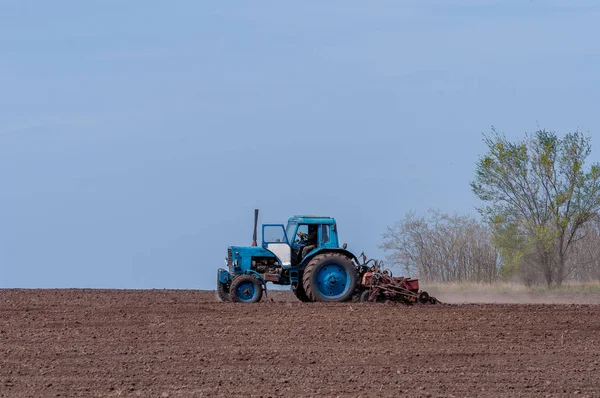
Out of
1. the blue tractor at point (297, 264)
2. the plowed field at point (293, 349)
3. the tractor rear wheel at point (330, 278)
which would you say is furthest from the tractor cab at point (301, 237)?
the plowed field at point (293, 349)

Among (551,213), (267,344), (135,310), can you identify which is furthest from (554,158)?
(267,344)

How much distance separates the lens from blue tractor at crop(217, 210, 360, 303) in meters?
21.0

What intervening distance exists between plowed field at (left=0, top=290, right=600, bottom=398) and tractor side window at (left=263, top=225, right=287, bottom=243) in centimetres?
152

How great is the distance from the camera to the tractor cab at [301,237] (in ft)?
70.2

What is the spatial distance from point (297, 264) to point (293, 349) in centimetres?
759

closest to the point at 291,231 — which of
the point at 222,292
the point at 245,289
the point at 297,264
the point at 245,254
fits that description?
the point at 297,264

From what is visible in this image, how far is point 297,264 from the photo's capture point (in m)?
21.6

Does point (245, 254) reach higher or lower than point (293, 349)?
higher

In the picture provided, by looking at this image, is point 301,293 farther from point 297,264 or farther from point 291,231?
point 291,231

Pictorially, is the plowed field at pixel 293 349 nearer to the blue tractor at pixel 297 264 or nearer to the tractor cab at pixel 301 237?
the blue tractor at pixel 297 264

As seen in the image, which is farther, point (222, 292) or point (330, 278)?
point (222, 292)

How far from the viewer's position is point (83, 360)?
12922 millimetres

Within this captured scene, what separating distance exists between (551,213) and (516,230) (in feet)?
4.77

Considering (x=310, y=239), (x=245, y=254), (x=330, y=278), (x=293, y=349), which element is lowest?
(x=293, y=349)
